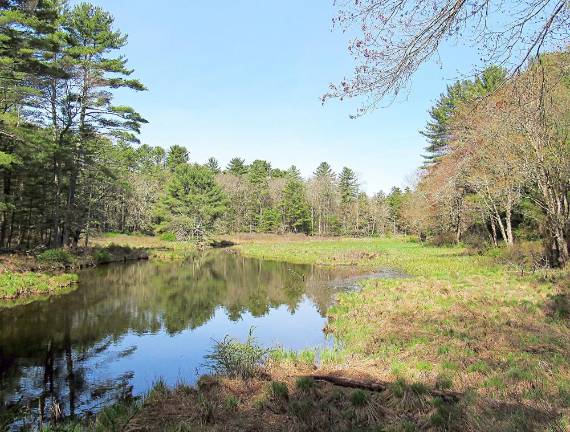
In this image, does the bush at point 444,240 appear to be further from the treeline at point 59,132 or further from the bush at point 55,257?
the bush at point 55,257

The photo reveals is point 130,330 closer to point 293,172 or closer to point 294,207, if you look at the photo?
point 294,207

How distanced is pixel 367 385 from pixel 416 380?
34.9 inches

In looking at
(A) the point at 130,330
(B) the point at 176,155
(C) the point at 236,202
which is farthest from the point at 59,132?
(B) the point at 176,155

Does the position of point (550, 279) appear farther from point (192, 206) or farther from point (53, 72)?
point (192, 206)

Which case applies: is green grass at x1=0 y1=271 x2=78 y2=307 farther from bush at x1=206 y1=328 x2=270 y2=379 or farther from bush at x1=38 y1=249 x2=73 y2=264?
bush at x1=206 y1=328 x2=270 y2=379

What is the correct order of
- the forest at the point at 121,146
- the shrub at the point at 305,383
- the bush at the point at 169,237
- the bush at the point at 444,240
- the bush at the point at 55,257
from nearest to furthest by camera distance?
the shrub at the point at 305,383 < the forest at the point at 121,146 < the bush at the point at 55,257 < the bush at the point at 444,240 < the bush at the point at 169,237

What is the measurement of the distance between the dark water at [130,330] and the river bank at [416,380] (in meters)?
1.88

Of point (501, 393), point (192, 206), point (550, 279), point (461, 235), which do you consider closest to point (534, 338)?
point (501, 393)

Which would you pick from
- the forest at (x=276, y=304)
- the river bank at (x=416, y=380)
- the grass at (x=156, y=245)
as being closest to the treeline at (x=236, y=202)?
the grass at (x=156, y=245)

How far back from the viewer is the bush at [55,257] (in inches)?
862

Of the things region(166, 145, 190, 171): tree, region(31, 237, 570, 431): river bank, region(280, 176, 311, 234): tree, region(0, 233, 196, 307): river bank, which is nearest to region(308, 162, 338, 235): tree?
region(280, 176, 311, 234): tree

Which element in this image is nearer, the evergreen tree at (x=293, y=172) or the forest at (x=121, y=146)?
the forest at (x=121, y=146)

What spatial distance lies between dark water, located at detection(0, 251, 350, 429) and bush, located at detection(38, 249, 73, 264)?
4.77 feet

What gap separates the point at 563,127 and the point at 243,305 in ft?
48.3
